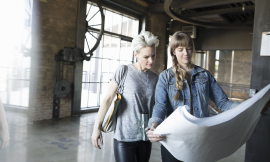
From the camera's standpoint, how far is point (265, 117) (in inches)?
88.1

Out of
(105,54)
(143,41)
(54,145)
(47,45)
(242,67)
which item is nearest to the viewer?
(143,41)

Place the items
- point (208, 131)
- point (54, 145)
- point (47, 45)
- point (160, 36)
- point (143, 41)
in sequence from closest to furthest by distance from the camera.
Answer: point (208, 131) < point (143, 41) < point (54, 145) < point (47, 45) < point (160, 36)

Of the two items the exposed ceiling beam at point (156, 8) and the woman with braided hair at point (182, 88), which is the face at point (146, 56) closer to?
the woman with braided hair at point (182, 88)

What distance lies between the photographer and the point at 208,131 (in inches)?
36.0

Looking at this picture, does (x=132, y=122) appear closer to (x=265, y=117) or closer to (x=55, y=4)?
(x=265, y=117)

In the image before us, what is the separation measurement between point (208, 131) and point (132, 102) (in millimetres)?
870

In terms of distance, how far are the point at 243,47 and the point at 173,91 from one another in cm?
916

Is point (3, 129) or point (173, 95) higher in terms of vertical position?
point (173, 95)

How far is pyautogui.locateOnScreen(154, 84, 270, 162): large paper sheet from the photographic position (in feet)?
2.99

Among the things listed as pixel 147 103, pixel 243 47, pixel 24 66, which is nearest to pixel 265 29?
pixel 147 103

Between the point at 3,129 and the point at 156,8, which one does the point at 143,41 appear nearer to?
the point at 3,129

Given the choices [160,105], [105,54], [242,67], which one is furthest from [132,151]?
[242,67]

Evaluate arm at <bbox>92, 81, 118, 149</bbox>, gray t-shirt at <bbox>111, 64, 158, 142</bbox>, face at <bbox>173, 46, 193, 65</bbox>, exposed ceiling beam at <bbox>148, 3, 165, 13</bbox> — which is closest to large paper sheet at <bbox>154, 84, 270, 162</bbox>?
face at <bbox>173, 46, 193, 65</bbox>

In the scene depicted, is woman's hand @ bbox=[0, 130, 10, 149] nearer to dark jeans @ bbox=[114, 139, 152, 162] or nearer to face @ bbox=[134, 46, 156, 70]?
dark jeans @ bbox=[114, 139, 152, 162]
